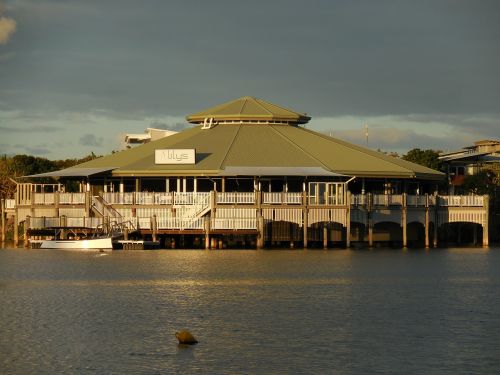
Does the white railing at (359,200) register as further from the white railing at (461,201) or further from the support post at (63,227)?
the support post at (63,227)

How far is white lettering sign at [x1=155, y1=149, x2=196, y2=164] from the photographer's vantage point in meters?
96.9

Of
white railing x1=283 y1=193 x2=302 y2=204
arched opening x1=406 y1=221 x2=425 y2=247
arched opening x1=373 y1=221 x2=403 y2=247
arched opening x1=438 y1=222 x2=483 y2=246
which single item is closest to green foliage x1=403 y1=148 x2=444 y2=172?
arched opening x1=438 y1=222 x2=483 y2=246

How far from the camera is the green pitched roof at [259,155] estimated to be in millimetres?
96562

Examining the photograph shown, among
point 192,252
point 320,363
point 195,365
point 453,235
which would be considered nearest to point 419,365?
point 320,363

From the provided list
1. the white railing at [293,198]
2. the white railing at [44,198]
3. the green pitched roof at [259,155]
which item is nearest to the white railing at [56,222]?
the white railing at [44,198]

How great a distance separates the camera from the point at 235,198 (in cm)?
9119

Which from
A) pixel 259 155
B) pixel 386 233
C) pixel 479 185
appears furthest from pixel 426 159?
pixel 259 155

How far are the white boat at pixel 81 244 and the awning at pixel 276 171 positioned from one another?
33.9 feet

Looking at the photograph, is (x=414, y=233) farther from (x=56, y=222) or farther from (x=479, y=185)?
(x=56, y=222)

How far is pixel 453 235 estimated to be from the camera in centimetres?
11750

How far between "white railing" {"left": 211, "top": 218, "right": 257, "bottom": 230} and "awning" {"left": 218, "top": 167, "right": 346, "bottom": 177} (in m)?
3.53

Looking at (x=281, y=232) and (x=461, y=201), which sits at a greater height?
(x=461, y=201)

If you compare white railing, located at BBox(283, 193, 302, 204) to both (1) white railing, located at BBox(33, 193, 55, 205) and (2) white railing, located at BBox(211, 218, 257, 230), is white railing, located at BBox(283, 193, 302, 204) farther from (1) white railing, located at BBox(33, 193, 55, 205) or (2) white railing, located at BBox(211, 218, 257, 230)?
(1) white railing, located at BBox(33, 193, 55, 205)

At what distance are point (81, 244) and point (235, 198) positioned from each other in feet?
38.5
